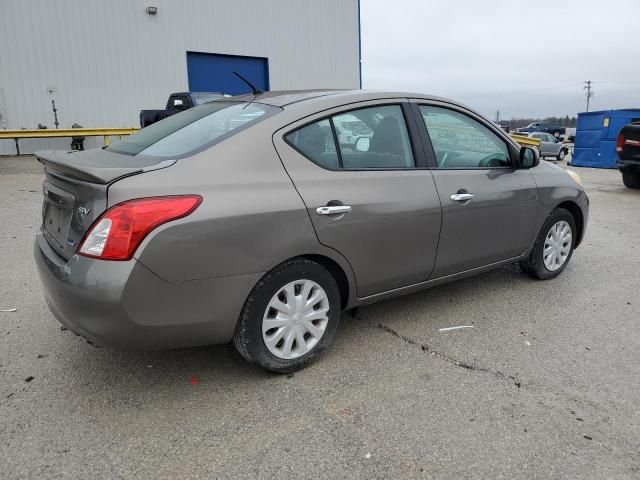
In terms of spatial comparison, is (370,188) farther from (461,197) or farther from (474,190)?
(474,190)

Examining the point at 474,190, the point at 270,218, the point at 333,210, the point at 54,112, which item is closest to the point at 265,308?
the point at 270,218

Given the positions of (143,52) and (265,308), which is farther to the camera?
(143,52)

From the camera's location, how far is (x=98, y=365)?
304 centimetres

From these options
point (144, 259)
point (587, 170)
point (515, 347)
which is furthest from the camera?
point (587, 170)

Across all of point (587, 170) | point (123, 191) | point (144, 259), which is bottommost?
point (587, 170)

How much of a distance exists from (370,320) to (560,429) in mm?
1552

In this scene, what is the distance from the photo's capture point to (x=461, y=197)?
11.7 ft

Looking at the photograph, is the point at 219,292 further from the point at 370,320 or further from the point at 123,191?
the point at 370,320

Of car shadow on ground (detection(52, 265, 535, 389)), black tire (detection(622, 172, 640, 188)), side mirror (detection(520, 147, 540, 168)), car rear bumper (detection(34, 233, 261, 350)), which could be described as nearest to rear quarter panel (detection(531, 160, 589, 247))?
side mirror (detection(520, 147, 540, 168))

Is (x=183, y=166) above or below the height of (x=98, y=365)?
above

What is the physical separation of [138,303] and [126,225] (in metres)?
0.36

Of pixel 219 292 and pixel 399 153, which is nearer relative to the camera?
pixel 219 292

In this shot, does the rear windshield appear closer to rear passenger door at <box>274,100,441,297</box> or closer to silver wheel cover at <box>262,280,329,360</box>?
rear passenger door at <box>274,100,441,297</box>

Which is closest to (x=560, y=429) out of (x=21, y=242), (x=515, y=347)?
(x=515, y=347)
